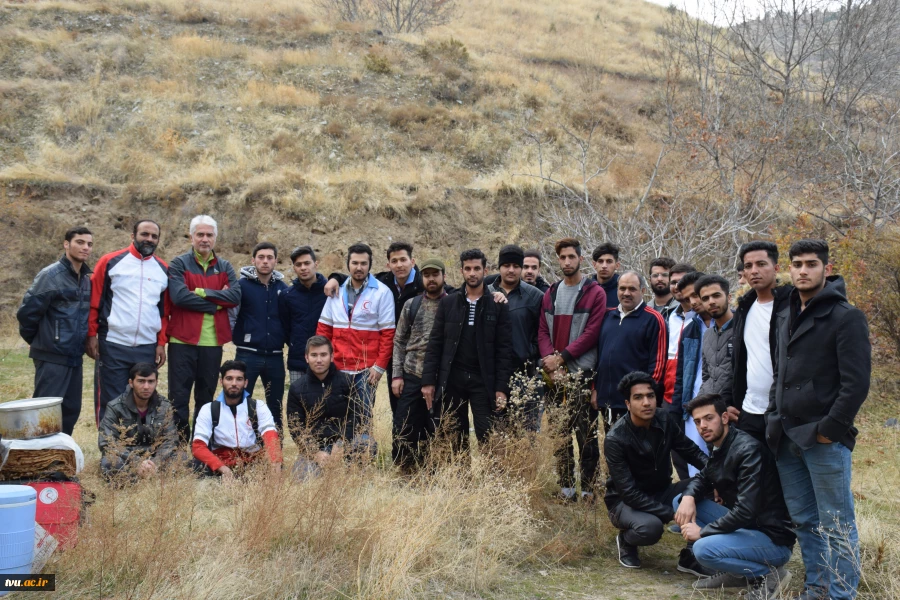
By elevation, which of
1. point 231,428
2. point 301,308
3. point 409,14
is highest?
point 409,14

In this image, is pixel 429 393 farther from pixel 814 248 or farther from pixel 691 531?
pixel 814 248

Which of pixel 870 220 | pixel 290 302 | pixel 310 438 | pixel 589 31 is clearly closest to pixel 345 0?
pixel 589 31

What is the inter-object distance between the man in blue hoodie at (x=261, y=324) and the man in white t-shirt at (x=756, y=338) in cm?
460

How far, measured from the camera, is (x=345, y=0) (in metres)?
33.8

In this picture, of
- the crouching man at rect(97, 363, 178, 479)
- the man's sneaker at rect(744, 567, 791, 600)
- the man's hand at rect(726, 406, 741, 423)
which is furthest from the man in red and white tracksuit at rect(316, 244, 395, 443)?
the man's sneaker at rect(744, 567, 791, 600)

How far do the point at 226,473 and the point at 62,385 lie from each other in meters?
1.97

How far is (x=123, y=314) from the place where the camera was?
22.1ft

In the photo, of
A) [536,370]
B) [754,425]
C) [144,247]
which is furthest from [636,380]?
[144,247]

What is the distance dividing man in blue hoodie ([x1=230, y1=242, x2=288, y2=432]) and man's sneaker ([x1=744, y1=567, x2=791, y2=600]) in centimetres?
483

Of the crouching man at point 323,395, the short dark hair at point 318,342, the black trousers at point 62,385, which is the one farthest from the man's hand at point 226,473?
the black trousers at point 62,385

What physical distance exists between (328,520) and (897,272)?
10198 mm

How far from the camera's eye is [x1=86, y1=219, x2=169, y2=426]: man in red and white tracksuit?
264 inches

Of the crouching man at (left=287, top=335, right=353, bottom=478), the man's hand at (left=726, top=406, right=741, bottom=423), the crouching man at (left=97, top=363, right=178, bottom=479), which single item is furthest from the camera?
the crouching man at (left=287, top=335, right=353, bottom=478)

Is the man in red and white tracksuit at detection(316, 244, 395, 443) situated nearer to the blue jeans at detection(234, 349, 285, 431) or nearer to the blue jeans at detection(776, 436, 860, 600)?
the blue jeans at detection(234, 349, 285, 431)
